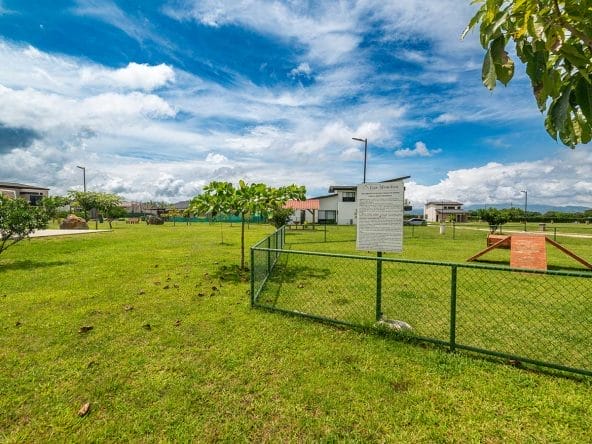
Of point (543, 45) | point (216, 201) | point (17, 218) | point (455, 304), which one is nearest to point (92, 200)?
point (17, 218)

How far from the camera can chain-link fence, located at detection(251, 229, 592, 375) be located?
13.6 feet

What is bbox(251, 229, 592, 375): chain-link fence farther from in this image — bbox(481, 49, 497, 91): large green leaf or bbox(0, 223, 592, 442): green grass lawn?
bbox(481, 49, 497, 91): large green leaf

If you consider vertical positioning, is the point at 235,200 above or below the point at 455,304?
above

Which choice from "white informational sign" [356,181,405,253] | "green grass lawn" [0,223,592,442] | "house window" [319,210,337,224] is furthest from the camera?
"house window" [319,210,337,224]

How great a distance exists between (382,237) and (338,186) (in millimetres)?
43923

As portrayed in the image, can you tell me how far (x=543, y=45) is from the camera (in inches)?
43.6

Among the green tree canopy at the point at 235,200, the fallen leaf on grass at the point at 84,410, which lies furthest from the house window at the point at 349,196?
the fallen leaf on grass at the point at 84,410

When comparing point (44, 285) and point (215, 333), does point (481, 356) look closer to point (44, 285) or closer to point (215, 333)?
point (215, 333)

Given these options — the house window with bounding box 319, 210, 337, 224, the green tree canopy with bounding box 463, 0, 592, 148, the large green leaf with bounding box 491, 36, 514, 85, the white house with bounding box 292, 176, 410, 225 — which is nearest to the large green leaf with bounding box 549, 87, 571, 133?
the green tree canopy with bounding box 463, 0, 592, 148

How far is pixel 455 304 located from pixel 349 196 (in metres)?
44.4

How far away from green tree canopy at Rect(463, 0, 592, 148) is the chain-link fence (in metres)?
2.85

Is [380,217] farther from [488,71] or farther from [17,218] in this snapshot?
[17,218]

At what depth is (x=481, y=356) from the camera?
12.9 ft

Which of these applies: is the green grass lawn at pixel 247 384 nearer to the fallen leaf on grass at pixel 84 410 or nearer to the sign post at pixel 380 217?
the fallen leaf on grass at pixel 84 410
